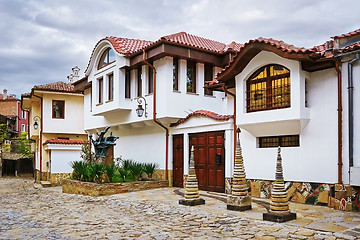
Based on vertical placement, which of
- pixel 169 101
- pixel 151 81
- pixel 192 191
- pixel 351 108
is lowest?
pixel 192 191

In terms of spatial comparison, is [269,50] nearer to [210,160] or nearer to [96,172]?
[210,160]

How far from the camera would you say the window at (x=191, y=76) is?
1636cm

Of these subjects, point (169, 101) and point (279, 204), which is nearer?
point (279, 204)

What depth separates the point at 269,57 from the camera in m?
11.1

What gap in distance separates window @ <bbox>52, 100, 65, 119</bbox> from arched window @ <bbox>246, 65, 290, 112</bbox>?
16360mm

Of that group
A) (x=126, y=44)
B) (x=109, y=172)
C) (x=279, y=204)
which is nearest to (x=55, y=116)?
(x=126, y=44)

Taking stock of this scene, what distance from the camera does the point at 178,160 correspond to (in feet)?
51.5

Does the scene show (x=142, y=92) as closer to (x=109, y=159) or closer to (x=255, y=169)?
(x=109, y=159)

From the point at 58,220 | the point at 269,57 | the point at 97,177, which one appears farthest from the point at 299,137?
the point at 97,177

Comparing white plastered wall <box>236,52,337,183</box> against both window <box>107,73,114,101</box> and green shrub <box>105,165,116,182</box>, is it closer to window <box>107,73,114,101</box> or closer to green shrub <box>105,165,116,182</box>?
green shrub <box>105,165,116,182</box>

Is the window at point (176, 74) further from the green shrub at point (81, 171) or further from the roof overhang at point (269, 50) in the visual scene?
the green shrub at point (81, 171)

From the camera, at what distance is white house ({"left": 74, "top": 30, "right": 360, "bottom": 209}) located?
9844 mm

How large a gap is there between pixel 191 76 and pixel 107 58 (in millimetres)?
4700

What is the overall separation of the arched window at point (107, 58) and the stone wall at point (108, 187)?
6.05 metres
